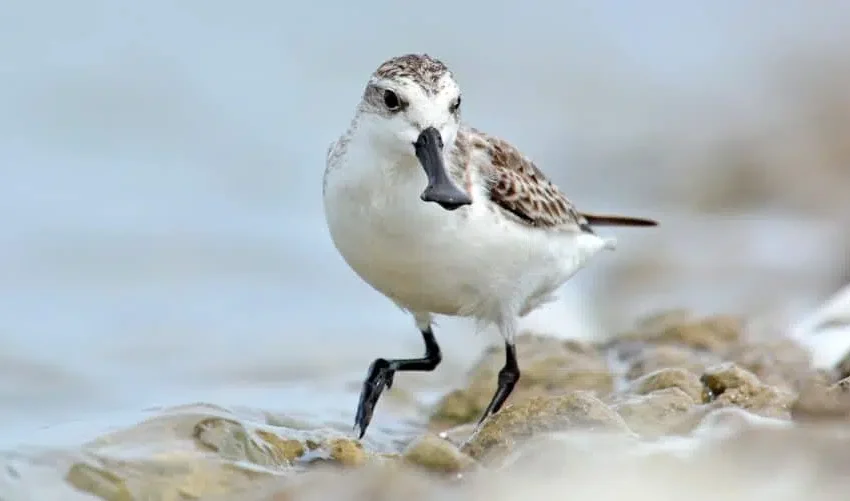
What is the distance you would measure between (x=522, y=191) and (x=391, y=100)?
1.04 meters

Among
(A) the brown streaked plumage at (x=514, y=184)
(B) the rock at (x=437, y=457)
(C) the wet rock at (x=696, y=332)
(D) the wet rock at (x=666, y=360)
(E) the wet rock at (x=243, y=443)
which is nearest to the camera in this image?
(B) the rock at (x=437, y=457)

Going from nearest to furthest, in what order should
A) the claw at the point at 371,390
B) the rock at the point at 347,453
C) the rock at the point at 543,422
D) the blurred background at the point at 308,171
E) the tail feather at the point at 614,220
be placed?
the rock at the point at 543,422 → the rock at the point at 347,453 → the claw at the point at 371,390 → the tail feather at the point at 614,220 → the blurred background at the point at 308,171

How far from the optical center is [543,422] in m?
4.53

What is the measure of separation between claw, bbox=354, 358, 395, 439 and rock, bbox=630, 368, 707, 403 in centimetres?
112

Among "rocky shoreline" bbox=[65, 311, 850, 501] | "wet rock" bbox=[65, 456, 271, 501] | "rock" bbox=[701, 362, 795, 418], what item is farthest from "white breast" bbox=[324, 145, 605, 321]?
"wet rock" bbox=[65, 456, 271, 501]

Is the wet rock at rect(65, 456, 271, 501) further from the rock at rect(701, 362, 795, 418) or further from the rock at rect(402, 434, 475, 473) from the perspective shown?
the rock at rect(701, 362, 795, 418)

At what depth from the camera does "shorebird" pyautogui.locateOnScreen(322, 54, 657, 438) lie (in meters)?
5.08

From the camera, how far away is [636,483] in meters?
3.48

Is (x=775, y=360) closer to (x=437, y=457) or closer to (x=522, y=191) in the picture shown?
(x=522, y=191)

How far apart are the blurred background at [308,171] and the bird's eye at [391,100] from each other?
1621mm

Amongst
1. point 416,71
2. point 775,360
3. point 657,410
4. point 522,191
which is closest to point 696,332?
point 775,360

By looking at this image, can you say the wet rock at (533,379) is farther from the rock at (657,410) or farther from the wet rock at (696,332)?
the rock at (657,410)

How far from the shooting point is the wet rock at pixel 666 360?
6.84 m

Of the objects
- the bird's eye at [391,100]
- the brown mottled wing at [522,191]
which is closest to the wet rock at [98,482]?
the bird's eye at [391,100]
